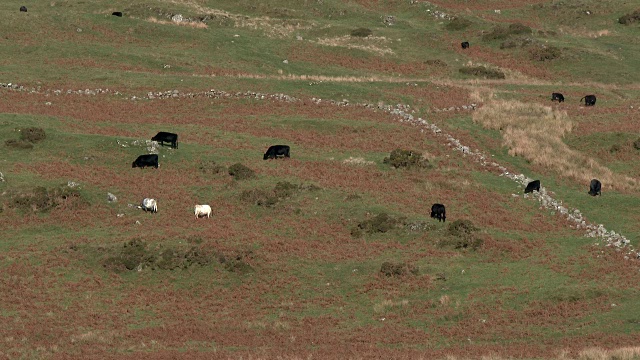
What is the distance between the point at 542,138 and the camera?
73.7 m

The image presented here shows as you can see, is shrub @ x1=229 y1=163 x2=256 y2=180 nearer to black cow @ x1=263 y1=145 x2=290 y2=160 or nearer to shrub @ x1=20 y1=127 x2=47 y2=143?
black cow @ x1=263 y1=145 x2=290 y2=160

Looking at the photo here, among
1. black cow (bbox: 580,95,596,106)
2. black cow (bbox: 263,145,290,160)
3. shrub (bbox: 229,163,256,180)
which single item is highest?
black cow (bbox: 580,95,596,106)

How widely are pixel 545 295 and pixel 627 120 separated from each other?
40.1m

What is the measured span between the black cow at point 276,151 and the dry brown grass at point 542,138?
17063mm

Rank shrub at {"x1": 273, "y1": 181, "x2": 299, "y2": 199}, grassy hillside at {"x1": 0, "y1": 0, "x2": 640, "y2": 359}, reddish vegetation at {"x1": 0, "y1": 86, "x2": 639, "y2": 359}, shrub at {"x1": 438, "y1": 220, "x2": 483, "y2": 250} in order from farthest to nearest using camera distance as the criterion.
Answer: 1. shrub at {"x1": 273, "y1": 181, "x2": 299, "y2": 199}
2. shrub at {"x1": 438, "y1": 220, "x2": 483, "y2": 250}
3. grassy hillside at {"x1": 0, "y1": 0, "x2": 640, "y2": 359}
4. reddish vegetation at {"x1": 0, "y1": 86, "x2": 639, "y2": 359}

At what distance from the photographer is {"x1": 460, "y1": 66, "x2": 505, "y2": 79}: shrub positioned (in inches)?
3848

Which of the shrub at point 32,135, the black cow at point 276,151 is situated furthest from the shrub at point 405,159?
the shrub at point 32,135

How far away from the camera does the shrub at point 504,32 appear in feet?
355

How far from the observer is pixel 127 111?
77.9 metres

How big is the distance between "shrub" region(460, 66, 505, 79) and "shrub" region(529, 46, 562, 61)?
243 inches

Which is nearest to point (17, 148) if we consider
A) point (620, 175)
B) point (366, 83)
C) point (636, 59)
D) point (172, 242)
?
point (172, 242)

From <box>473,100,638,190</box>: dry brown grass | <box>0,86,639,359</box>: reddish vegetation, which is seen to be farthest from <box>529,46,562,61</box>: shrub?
<box>0,86,639,359</box>: reddish vegetation

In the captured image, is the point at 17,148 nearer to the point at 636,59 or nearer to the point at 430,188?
the point at 430,188

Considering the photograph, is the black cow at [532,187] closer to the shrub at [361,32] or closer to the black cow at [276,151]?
the black cow at [276,151]
